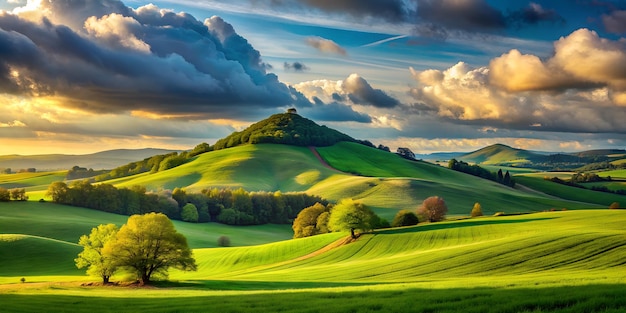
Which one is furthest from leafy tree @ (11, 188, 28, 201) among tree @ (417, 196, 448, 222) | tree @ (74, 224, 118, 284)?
tree @ (417, 196, 448, 222)

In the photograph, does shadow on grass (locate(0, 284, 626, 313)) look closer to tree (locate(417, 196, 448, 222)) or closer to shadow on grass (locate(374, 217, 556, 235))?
shadow on grass (locate(374, 217, 556, 235))

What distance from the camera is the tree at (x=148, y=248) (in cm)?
5178

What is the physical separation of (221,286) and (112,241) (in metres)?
16.5


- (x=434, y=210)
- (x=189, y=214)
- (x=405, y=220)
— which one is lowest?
(x=189, y=214)

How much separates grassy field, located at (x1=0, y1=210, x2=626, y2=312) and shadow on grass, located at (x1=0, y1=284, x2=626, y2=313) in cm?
5

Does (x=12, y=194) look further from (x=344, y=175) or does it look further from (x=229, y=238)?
(x=344, y=175)

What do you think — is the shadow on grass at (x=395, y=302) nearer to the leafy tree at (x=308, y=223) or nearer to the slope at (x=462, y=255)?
the slope at (x=462, y=255)

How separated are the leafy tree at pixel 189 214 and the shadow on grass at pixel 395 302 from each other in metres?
109

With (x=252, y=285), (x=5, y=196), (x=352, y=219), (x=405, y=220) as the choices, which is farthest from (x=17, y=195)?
(x=252, y=285)

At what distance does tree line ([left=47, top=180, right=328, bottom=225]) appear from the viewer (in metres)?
134

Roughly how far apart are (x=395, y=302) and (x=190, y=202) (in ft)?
427

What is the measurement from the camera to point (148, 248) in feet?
170

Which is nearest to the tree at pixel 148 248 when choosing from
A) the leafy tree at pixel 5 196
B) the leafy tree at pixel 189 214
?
Result: the leafy tree at pixel 189 214

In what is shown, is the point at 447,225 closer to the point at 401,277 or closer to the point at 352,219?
the point at 352,219
